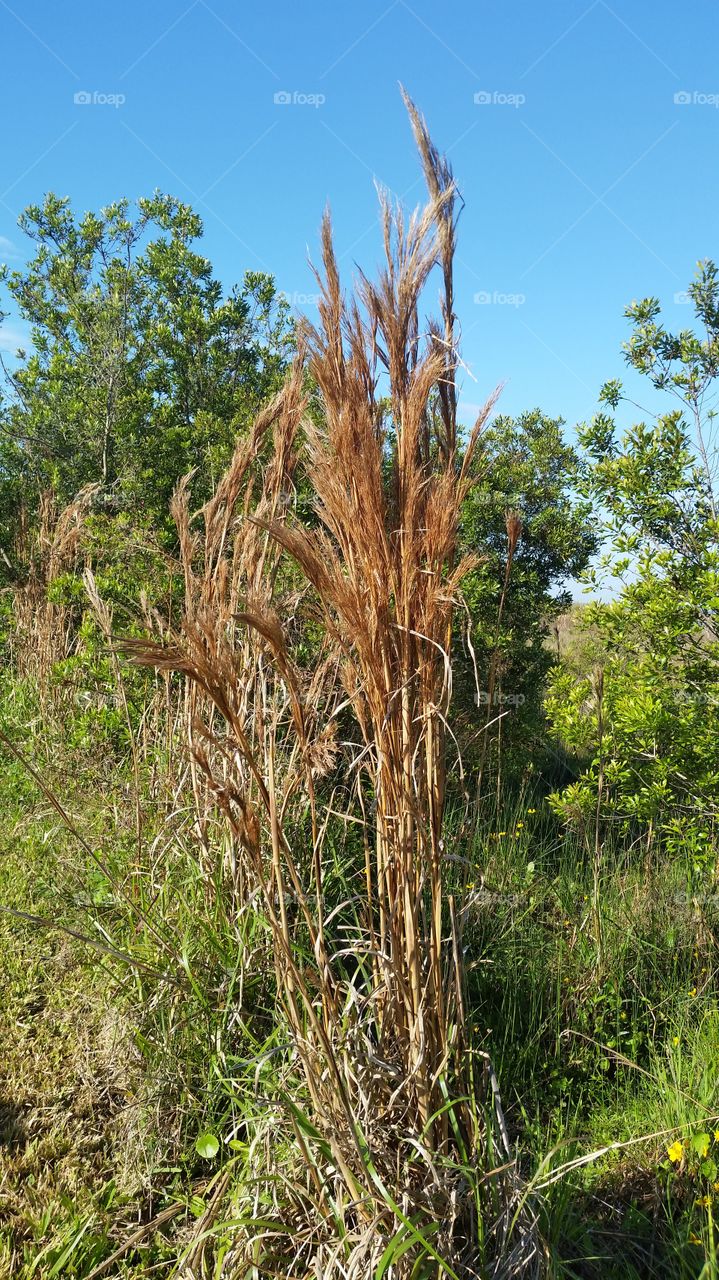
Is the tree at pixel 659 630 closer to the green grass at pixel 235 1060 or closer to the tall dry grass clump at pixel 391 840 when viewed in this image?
the green grass at pixel 235 1060

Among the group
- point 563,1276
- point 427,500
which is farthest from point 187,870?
point 427,500

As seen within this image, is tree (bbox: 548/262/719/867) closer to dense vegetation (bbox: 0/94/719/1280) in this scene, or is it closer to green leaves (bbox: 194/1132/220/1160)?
dense vegetation (bbox: 0/94/719/1280)

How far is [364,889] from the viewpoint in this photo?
11.2 ft

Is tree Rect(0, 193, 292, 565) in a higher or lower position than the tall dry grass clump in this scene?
higher

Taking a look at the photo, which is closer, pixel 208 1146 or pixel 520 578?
pixel 208 1146

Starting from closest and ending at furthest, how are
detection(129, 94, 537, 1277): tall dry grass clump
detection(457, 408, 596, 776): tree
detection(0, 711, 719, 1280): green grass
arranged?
detection(129, 94, 537, 1277): tall dry grass clump < detection(0, 711, 719, 1280): green grass < detection(457, 408, 596, 776): tree

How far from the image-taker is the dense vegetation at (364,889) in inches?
72.7

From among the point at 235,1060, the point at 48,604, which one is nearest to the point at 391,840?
the point at 235,1060

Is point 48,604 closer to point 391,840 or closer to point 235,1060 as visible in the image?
point 235,1060

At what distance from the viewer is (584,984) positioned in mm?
3361

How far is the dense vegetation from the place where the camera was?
1848 millimetres

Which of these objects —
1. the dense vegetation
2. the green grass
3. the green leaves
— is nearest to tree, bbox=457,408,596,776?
the dense vegetation

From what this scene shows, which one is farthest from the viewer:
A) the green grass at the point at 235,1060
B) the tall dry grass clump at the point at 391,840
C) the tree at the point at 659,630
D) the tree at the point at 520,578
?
the tree at the point at 520,578

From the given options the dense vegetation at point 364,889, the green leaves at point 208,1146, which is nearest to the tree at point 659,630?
the dense vegetation at point 364,889
